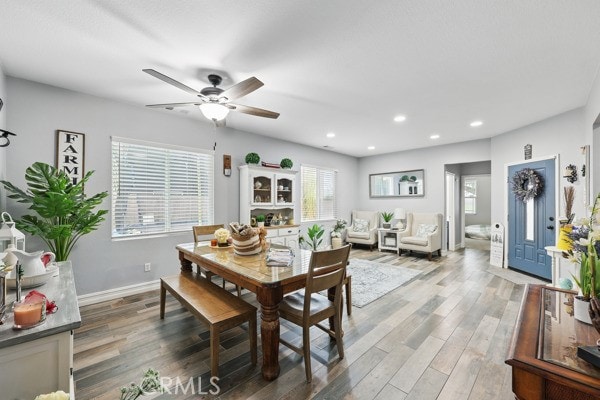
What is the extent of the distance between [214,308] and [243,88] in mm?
1804

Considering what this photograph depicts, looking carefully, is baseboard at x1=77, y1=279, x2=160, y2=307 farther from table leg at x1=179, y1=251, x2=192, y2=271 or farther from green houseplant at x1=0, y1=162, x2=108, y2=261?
table leg at x1=179, y1=251, x2=192, y2=271

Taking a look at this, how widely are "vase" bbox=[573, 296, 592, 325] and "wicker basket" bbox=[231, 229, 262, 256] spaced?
2.11 meters

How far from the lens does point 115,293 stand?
321cm

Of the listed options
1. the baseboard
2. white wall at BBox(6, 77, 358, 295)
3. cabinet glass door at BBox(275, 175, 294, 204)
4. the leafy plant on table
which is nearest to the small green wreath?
the leafy plant on table

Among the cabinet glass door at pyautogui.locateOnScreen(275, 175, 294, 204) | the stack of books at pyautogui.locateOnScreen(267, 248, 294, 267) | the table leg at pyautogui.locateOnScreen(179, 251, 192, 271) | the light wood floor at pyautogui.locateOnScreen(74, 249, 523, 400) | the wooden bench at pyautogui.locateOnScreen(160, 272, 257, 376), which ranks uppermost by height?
the cabinet glass door at pyautogui.locateOnScreen(275, 175, 294, 204)

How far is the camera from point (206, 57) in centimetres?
224

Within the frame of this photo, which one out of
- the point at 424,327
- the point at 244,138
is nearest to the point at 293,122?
the point at 244,138

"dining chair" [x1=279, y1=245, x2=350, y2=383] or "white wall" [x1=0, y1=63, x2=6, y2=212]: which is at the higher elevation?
"white wall" [x1=0, y1=63, x2=6, y2=212]

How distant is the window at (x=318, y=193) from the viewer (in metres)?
5.95

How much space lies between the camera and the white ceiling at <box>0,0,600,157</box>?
1.70 m

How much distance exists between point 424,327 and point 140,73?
12.5ft

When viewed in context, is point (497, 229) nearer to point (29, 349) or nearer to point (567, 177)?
point (567, 177)

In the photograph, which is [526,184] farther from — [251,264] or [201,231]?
[201,231]

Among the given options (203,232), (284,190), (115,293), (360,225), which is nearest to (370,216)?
(360,225)
